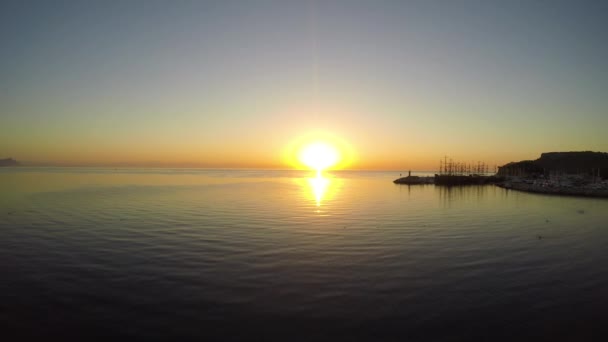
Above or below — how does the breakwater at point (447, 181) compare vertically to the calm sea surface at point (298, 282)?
above

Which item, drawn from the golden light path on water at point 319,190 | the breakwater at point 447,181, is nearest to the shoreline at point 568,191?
the breakwater at point 447,181

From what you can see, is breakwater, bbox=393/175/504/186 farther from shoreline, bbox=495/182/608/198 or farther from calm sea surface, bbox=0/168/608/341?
calm sea surface, bbox=0/168/608/341

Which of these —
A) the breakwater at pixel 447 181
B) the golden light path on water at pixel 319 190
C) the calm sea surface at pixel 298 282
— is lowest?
the golden light path on water at pixel 319 190

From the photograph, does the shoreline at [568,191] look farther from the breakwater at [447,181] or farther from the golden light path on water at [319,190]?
the golden light path on water at [319,190]

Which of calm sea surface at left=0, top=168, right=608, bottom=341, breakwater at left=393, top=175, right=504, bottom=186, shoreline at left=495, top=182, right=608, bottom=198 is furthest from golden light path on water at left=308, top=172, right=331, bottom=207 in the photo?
shoreline at left=495, top=182, right=608, bottom=198

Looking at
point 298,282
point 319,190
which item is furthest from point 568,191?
point 298,282

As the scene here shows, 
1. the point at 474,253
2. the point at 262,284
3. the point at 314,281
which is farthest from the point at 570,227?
the point at 262,284

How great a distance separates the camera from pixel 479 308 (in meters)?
11.4

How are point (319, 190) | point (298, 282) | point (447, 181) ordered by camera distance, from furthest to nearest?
point (447, 181) → point (319, 190) → point (298, 282)

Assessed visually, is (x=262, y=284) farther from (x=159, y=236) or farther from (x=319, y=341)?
(x=159, y=236)

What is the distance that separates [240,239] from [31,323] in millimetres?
12923

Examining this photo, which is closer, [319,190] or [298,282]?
[298,282]

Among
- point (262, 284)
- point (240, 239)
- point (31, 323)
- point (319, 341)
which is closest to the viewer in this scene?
point (319, 341)

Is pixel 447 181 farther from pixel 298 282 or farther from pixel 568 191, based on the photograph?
pixel 298 282
